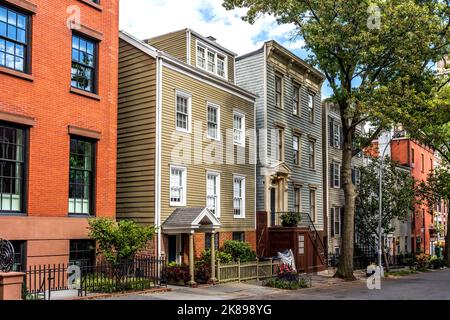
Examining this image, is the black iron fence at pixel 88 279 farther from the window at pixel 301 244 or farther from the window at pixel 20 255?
the window at pixel 301 244

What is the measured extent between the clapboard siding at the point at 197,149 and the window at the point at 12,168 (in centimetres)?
678

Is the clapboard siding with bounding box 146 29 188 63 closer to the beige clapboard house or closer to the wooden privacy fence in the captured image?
the beige clapboard house

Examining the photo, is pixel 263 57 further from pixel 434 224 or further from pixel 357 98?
pixel 434 224

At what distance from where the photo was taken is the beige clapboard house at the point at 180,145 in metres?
22.8

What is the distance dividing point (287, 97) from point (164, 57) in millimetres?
11439

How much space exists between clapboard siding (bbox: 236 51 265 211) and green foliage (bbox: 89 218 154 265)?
12.1 m

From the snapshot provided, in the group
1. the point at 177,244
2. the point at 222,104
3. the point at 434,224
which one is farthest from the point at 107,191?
the point at 434,224

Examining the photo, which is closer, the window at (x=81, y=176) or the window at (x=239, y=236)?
the window at (x=81, y=176)

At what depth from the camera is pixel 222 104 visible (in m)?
27.3

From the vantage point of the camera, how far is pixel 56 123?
18484 mm

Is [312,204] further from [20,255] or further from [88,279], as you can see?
[20,255]

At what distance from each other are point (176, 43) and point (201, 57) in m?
1.45

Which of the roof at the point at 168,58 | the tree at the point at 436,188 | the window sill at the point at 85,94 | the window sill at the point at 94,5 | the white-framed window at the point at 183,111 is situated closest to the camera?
the window sill at the point at 85,94

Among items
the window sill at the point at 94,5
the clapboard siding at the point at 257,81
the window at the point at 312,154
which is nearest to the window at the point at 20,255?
the window sill at the point at 94,5
